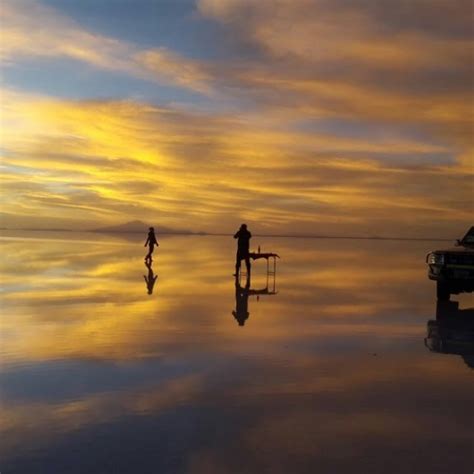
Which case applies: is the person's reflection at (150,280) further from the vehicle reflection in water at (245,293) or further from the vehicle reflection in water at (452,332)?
the vehicle reflection in water at (452,332)

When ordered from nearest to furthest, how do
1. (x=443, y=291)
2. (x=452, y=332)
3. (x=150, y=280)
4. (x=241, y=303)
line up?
(x=452, y=332) → (x=241, y=303) → (x=443, y=291) → (x=150, y=280)

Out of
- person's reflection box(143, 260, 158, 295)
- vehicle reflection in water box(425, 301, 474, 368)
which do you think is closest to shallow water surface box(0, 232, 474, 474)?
vehicle reflection in water box(425, 301, 474, 368)

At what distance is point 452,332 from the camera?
10727mm

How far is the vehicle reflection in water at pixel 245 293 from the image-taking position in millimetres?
12250

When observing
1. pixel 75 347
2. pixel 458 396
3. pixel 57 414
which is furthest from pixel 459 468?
pixel 75 347

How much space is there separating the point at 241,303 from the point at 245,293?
2.22 m

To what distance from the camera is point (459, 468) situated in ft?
15.0

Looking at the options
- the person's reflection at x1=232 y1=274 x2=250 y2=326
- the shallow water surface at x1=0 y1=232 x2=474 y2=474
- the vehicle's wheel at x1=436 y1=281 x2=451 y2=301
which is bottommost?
the shallow water surface at x1=0 y1=232 x2=474 y2=474

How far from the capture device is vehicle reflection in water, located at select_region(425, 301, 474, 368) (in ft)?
29.7

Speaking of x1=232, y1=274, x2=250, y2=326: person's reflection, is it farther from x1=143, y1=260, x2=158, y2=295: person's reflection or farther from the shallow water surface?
x1=143, y1=260, x2=158, y2=295: person's reflection

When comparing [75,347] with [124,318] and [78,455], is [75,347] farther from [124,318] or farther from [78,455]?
[78,455]

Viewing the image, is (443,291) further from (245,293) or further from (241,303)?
(241,303)

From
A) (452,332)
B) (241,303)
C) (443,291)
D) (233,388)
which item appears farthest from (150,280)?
(233,388)

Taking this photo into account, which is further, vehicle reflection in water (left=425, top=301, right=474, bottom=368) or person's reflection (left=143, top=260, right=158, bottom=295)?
person's reflection (left=143, top=260, right=158, bottom=295)
